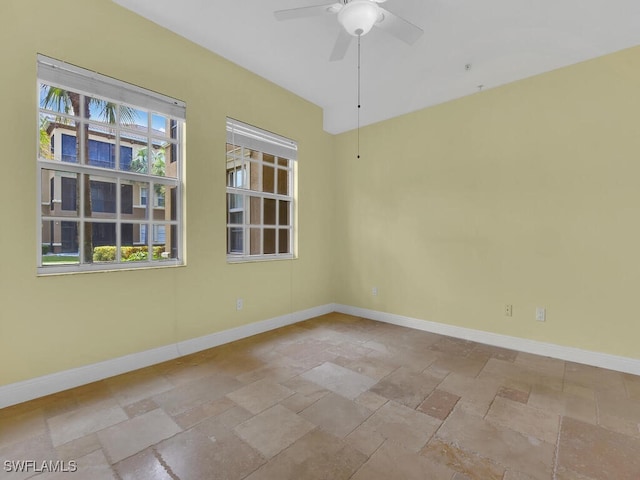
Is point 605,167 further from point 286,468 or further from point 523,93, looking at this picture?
point 286,468

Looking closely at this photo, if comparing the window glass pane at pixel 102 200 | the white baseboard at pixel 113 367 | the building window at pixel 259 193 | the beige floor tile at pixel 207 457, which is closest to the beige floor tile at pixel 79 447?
the beige floor tile at pixel 207 457

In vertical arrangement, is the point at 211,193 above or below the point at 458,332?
above

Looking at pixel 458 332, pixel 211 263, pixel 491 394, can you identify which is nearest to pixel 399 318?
pixel 458 332

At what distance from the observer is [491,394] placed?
2168 millimetres

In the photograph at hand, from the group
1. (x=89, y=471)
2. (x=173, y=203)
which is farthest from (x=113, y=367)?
(x=173, y=203)

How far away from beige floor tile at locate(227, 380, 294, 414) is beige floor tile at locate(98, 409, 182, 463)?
428mm

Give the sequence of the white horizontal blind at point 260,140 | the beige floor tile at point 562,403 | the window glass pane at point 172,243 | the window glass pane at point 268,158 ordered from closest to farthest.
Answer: the beige floor tile at point 562,403 < the window glass pane at point 172,243 < the white horizontal blind at point 260,140 < the window glass pane at point 268,158

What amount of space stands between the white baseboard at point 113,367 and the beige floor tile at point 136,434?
758 mm

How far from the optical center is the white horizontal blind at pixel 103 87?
214cm

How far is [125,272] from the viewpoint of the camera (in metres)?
2.48

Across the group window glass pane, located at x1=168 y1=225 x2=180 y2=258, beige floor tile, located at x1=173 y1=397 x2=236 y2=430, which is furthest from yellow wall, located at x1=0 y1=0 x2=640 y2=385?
beige floor tile, located at x1=173 y1=397 x2=236 y2=430

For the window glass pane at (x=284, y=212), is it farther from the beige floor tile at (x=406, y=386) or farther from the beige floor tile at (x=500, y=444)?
the beige floor tile at (x=500, y=444)

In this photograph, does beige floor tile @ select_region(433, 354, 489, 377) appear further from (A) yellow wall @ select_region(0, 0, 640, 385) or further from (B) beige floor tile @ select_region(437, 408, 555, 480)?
(B) beige floor tile @ select_region(437, 408, 555, 480)

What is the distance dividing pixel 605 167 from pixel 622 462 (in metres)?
2.29
